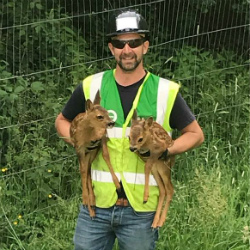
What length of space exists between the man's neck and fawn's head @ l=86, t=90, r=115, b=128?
24 centimetres

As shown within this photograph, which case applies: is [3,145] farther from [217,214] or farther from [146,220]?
[146,220]

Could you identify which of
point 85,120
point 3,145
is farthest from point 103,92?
point 3,145

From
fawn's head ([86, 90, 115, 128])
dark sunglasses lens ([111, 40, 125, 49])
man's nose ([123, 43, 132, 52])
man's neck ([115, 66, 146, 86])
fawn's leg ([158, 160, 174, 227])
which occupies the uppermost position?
dark sunglasses lens ([111, 40, 125, 49])

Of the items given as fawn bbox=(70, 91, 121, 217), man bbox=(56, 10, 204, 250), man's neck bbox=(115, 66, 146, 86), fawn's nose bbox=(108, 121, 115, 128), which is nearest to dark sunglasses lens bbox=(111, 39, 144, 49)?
man bbox=(56, 10, 204, 250)

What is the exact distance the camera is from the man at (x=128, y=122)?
324cm

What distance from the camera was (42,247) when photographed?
473 cm

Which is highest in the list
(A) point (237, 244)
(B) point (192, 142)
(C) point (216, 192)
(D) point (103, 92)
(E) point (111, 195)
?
(D) point (103, 92)

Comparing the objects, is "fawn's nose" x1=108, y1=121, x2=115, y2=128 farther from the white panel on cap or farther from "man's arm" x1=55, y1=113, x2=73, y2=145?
the white panel on cap

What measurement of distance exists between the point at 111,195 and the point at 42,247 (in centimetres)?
163

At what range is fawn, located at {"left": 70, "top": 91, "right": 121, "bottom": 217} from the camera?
3117mm

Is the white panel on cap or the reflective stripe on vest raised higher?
the white panel on cap

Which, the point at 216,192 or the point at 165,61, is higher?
the point at 165,61

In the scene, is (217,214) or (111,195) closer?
(111,195)

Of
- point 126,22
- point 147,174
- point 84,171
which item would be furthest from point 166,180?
point 126,22
